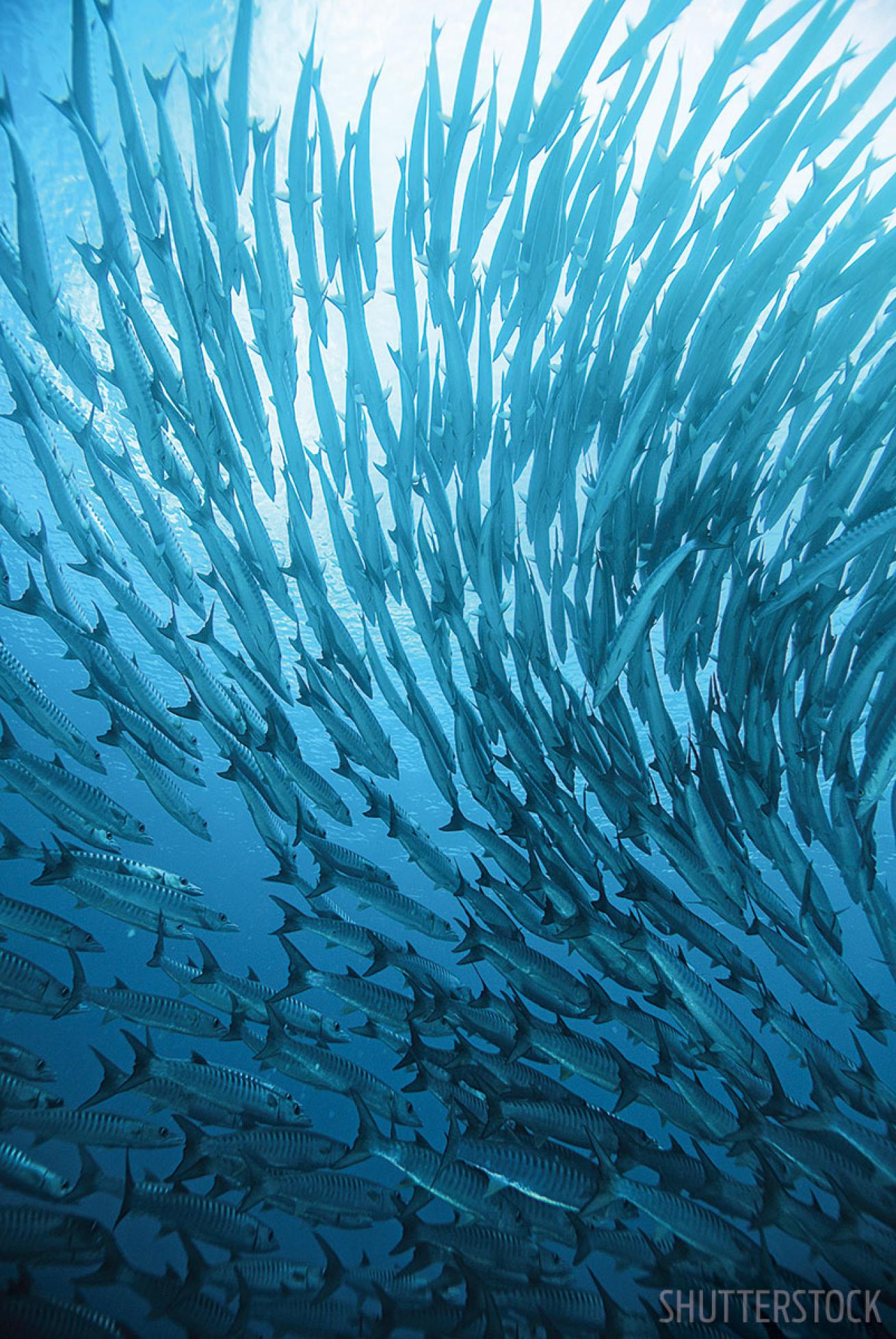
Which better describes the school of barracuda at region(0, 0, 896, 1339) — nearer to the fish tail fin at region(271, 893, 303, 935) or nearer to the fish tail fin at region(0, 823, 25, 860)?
the fish tail fin at region(0, 823, 25, 860)

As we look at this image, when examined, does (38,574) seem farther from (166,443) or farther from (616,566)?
(616,566)

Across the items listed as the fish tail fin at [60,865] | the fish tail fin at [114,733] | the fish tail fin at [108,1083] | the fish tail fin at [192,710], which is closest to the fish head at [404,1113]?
the fish tail fin at [108,1083]

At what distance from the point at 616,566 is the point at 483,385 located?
1.35 metres

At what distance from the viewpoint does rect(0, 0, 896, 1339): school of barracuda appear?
3590mm

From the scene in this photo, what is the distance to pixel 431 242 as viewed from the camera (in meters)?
3.83

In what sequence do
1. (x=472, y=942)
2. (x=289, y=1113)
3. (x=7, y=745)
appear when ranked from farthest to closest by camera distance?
1. (x=289, y=1113)
2. (x=7, y=745)
3. (x=472, y=942)

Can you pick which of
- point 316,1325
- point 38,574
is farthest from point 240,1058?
point 316,1325

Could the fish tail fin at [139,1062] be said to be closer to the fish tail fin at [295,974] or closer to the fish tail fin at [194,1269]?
the fish tail fin at [295,974]

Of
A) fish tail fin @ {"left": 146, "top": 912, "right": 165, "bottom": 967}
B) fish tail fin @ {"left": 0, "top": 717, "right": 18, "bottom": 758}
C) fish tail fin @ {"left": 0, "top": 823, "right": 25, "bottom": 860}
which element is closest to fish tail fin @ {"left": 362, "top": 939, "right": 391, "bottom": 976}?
fish tail fin @ {"left": 146, "top": 912, "right": 165, "bottom": 967}

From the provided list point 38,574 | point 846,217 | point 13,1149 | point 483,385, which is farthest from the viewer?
point 38,574

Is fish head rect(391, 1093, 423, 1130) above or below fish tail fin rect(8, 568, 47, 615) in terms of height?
below

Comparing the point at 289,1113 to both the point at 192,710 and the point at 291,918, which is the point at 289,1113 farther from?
the point at 192,710

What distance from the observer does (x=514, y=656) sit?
15.8 feet

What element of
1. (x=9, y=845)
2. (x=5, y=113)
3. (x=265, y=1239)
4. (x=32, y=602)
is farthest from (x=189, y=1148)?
(x=5, y=113)
